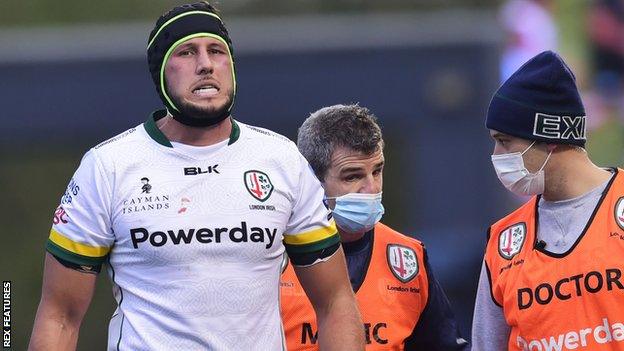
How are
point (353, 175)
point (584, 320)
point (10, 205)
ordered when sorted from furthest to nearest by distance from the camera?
point (10, 205), point (353, 175), point (584, 320)

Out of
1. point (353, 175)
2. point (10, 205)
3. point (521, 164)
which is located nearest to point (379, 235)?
point (353, 175)

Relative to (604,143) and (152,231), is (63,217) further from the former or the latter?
(604,143)

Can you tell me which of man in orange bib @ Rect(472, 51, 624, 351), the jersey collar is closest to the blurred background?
man in orange bib @ Rect(472, 51, 624, 351)

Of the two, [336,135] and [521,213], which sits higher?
[336,135]

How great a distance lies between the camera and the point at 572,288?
6188mm

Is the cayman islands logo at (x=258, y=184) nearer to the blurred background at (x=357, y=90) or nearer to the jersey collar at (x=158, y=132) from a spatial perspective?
the jersey collar at (x=158, y=132)

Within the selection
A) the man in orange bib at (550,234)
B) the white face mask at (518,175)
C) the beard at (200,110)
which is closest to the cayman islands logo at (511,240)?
the man in orange bib at (550,234)

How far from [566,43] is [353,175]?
17080 mm

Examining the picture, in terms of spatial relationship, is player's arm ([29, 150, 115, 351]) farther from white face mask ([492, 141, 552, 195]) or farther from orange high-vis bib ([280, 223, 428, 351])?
white face mask ([492, 141, 552, 195])

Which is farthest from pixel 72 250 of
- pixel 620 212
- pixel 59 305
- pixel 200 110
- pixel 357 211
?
pixel 620 212

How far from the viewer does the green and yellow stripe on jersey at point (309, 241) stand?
605cm

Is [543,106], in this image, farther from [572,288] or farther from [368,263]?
[368,263]

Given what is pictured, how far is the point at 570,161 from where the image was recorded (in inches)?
252

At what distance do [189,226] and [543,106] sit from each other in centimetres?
167
